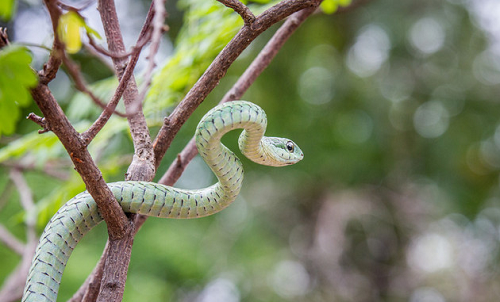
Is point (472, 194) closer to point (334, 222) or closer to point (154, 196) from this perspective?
→ point (334, 222)

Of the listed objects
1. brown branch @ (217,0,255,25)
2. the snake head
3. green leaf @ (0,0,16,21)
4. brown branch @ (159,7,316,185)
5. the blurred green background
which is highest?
the blurred green background

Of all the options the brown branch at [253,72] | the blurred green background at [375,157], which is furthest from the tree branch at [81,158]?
the blurred green background at [375,157]

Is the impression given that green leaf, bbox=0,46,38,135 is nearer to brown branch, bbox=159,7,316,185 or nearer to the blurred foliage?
the blurred foliage

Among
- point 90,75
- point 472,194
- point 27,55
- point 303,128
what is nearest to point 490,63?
point 472,194

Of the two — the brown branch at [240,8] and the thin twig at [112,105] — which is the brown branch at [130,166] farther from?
the brown branch at [240,8]

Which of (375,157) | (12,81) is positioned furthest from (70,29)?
(375,157)

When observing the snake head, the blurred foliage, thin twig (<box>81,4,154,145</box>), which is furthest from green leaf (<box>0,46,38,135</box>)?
the snake head

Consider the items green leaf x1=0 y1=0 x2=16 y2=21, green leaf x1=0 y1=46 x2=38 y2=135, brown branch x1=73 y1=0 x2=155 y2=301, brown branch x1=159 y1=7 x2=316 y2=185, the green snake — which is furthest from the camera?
brown branch x1=159 y1=7 x2=316 y2=185
